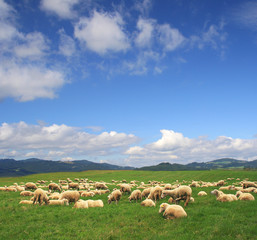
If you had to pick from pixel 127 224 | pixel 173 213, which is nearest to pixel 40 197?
pixel 127 224

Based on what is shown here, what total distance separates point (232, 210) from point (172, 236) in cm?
617

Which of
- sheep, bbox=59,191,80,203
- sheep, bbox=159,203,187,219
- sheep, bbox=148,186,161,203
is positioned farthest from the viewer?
sheep, bbox=148,186,161,203

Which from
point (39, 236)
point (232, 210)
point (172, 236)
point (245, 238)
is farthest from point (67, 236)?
point (232, 210)

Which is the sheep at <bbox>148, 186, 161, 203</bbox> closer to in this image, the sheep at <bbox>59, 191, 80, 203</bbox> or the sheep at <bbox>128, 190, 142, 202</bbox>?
the sheep at <bbox>128, 190, 142, 202</bbox>

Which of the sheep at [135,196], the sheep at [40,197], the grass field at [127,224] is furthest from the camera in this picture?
the sheep at [135,196]

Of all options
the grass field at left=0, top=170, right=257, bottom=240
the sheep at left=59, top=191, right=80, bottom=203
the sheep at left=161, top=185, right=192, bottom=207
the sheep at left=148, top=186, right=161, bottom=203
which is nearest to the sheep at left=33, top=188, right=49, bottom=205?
the sheep at left=59, top=191, right=80, bottom=203

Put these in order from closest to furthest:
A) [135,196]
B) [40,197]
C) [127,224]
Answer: [127,224] < [40,197] < [135,196]

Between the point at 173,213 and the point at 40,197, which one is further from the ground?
the point at 173,213

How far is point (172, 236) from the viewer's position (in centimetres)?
957

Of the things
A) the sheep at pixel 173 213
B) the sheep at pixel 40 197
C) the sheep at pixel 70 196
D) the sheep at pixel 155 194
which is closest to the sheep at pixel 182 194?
the sheep at pixel 155 194

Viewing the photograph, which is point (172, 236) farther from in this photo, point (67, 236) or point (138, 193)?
point (138, 193)

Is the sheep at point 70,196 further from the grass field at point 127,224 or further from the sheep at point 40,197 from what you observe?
the grass field at point 127,224

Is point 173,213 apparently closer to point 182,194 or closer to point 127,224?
point 127,224

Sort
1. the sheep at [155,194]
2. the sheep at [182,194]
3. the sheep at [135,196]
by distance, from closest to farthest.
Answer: the sheep at [182,194] → the sheep at [155,194] → the sheep at [135,196]
